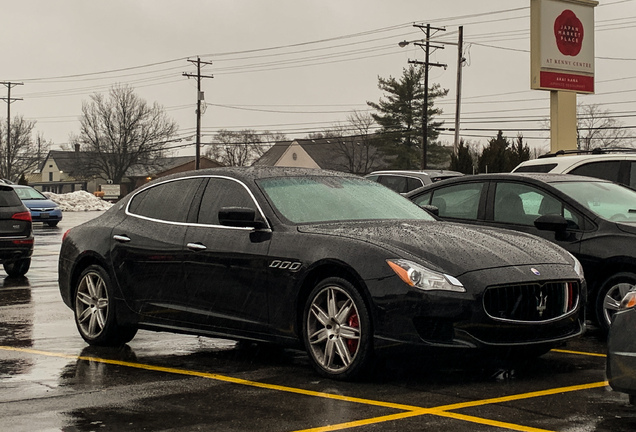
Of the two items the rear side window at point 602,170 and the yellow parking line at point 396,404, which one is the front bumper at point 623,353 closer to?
the yellow parking line at point 396,404

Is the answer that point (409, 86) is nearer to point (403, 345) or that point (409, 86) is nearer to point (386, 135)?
point (386, 135)

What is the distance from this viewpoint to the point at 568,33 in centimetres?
3350

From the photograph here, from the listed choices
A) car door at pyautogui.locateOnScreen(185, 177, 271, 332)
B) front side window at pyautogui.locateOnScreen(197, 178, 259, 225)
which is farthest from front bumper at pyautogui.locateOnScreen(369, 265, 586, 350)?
front side window at pyautogui.locateOnScreen(197, 178, 259, 225)

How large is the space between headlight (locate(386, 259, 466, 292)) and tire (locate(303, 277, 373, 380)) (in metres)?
0.36

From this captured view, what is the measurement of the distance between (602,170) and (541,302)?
6474 millimetres

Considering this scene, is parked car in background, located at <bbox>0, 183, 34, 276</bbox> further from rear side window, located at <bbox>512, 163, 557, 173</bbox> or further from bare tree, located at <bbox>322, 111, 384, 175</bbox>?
bare tree, located at <bbox>322, 111, 384, 175</bbox>

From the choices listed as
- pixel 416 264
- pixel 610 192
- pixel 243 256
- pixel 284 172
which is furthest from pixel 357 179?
pixel 610 192

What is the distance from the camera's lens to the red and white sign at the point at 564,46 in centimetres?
3275

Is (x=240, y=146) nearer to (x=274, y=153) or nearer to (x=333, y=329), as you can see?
(x=274, y=153)

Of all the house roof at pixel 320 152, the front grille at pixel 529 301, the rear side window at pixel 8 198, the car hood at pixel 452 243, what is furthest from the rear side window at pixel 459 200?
the house roof at pixel 320 152

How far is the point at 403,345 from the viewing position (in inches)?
274

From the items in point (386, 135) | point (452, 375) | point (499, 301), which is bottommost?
point (452, 375)

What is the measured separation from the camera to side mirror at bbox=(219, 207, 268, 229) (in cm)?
786

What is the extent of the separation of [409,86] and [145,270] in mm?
85402
